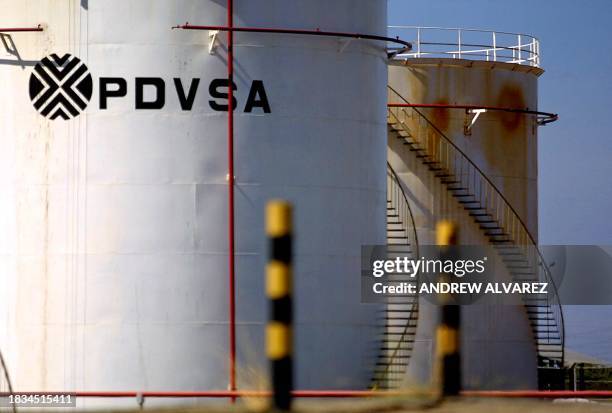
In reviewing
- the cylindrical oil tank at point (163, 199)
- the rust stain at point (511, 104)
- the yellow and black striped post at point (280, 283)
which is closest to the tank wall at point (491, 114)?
the rust stain at point (511, 104)

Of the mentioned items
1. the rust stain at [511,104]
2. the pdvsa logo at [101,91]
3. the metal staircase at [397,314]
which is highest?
the rust stain at [511,104]

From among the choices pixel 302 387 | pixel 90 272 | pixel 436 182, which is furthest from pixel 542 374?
pixel 90 272

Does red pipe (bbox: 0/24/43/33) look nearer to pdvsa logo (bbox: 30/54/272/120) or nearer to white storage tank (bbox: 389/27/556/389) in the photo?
pdvsa logo (bbox: 30/54/272/120)

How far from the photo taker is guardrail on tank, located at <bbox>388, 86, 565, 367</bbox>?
30.6 metres

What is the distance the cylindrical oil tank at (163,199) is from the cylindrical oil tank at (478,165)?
35.2 feet

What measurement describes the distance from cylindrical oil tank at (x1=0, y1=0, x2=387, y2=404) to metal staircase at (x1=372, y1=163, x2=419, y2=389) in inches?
41.1

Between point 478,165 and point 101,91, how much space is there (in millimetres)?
14361

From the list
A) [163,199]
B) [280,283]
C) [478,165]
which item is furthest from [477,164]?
[280,283]

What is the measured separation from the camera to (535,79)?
32781 millimetres

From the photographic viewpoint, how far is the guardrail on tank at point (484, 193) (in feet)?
100

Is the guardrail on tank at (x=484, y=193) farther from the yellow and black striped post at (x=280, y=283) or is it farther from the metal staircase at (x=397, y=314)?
the yellow and black striped post at (x=280, y=283)

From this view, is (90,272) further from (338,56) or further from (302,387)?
(338,56)

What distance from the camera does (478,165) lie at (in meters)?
31.4

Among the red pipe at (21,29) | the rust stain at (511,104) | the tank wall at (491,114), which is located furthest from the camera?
the rust stain at (511,104)
